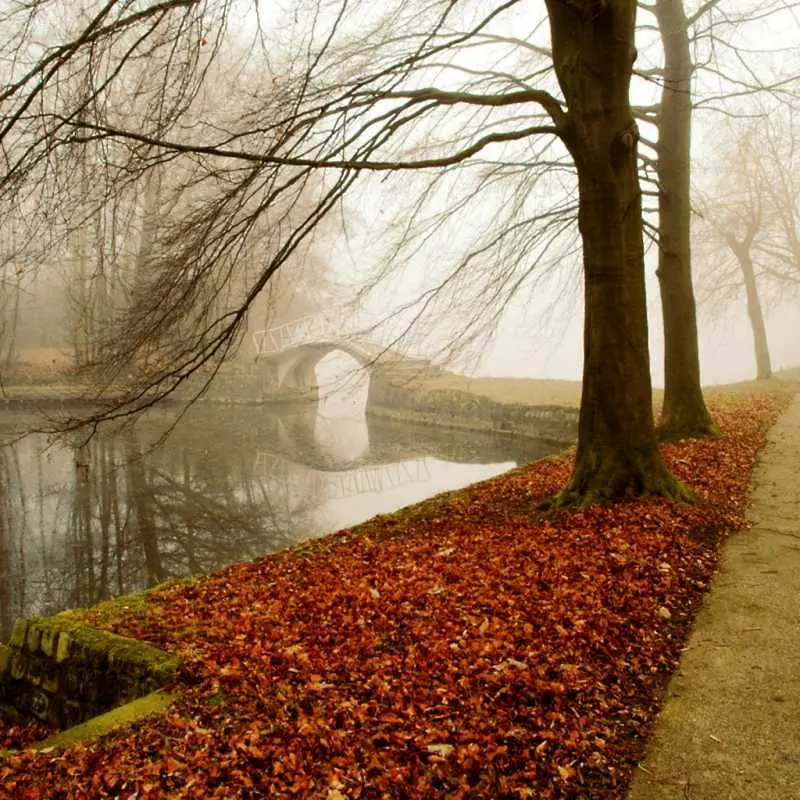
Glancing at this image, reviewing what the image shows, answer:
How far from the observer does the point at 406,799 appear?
7.96 ft

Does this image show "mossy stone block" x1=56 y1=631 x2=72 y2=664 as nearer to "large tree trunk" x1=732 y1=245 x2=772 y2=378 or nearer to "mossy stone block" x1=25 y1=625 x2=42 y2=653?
"mossy stone block" x1=25 y1=625 x2=42 y2=653

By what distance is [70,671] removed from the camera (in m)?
3.99

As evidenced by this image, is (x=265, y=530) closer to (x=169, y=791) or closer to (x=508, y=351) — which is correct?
(x=169, y=791)

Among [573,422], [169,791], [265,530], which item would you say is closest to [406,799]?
[169,791]

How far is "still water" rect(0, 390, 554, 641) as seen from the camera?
30.7ft

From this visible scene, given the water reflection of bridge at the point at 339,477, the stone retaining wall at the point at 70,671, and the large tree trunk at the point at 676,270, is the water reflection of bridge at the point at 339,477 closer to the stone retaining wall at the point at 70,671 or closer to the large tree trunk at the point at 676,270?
the large tree trunk at the point at 676,270

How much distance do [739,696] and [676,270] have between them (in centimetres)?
758

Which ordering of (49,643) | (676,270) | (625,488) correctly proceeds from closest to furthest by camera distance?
(49,643) < (625,488) < (676,270)

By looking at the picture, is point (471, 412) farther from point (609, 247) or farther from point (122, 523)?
point (609, 247)

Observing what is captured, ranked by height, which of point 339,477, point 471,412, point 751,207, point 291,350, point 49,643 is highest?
point 751,207

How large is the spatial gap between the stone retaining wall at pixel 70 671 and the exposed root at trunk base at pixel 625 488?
3754mm

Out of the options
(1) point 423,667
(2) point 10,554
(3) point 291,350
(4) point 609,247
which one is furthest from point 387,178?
(3) point 291,350

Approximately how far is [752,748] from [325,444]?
19329 millimetres

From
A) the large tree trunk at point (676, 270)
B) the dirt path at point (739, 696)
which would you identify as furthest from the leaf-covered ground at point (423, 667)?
the large tree trunk at point (676, 270)
